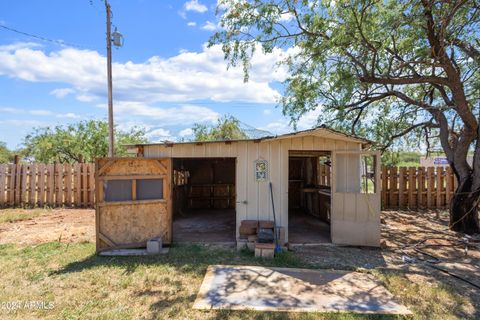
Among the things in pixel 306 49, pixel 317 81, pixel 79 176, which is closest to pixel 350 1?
pixel 306 49

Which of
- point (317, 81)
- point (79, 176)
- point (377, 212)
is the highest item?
point (317, 81)

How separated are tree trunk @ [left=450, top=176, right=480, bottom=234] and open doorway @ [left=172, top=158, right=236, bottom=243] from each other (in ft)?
19.9

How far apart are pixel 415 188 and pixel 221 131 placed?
12.1 m

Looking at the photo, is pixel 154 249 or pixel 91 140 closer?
pixel 154 249

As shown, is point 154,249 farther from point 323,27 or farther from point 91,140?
point 91,140

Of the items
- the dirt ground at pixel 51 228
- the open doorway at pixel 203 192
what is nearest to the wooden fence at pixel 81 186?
the dirt ground at pixel 51 228

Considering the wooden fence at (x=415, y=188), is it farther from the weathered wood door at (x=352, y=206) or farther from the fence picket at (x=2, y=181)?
the fence picket at (x=2, y=181)

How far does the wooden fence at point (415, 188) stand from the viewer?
444 inches

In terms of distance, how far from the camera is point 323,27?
25.3 feet

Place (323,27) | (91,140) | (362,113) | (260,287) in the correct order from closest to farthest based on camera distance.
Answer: (260,287), (323,27), (362,113), (91,140)

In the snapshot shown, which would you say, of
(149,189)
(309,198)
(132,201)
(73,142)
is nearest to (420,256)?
(309,198)

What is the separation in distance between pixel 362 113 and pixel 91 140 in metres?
12.4

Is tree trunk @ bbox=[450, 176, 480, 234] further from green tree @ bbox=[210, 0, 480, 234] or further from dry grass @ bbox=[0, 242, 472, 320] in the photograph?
dry grass @ bbox=[0, 242, 472, 320]

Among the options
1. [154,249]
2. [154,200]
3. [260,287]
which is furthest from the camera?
[154,200]
